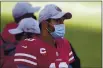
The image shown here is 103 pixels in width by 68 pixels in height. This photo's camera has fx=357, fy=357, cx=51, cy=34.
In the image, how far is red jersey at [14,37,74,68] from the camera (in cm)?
188

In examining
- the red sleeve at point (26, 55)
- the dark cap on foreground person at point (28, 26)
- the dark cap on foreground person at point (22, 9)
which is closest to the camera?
the red sleeve at point (26, 55)

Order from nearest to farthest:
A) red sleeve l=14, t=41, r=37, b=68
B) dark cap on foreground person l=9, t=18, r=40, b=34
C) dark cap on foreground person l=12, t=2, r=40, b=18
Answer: red sleeve l=14, t=41, r=37, b=68 → dark cap on foreground person l=9, t=18, r=40, b=34 → dark cap on foreground person l=12, t=2, r=40, b=18

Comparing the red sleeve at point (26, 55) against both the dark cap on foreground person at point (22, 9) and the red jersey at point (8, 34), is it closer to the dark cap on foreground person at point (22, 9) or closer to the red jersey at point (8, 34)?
the red jersey at point (8, 34)

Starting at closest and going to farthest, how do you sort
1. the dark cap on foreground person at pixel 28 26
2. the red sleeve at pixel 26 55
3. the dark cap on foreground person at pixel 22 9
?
1. the red sleeve at pixel 26 55
2. the dark cap on foreground person at pixel 28 26
3. the dark cap on foreground person at pixel 22 9

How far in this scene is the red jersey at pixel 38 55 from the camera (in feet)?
6.18

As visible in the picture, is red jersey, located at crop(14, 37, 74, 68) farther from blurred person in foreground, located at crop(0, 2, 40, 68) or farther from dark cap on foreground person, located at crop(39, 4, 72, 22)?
dark cap on foreground person, located at crop(39, 4, 72, 22)

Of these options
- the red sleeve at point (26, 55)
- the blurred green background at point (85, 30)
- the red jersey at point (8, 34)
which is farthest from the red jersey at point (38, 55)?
the blurred green background at point (85, 30)

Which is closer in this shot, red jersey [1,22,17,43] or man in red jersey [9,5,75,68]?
man in red jersey [9,5,75,68]

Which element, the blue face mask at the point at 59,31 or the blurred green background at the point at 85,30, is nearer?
the blue face mask at the point at 59,31

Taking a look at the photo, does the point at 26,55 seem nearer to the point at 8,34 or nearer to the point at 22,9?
the point at 8,34

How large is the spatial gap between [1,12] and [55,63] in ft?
1.67

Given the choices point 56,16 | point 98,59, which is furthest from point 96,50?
point 56,16

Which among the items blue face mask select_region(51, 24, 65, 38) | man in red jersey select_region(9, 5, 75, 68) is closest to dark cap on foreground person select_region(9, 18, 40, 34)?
man in red jersey select_region(9, 5, 75, 68)

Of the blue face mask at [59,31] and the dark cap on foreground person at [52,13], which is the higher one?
the dark cap on foreground person at [52,13]
